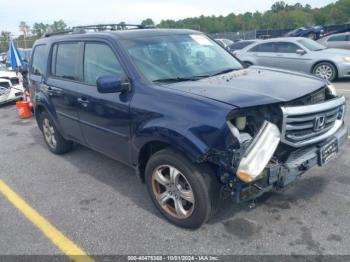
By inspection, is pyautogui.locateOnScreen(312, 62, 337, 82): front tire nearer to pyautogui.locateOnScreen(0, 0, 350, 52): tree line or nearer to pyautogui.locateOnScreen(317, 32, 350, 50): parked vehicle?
pyautogui.locateOnScreen(317, 32, 350, 50): parked vehicle

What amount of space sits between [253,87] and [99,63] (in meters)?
1.88

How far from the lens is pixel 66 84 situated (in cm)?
484

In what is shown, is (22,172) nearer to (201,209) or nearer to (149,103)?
(149,103)

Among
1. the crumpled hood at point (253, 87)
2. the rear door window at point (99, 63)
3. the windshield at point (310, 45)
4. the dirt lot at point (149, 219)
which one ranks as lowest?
the dirt lot at point (149, 219)

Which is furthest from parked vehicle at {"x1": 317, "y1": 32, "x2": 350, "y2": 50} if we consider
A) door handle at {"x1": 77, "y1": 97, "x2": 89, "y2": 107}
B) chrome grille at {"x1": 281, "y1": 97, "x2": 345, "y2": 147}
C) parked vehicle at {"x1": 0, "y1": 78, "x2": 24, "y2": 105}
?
door handle at {"x1": 77, "y1": 97, "x2": 89, "y2": 107}

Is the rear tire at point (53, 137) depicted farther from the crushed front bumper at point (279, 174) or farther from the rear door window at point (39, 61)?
the crushed front bumper at point (279, 174)

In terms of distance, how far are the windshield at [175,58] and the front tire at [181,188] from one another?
928 mm

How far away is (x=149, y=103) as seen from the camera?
3523 mm

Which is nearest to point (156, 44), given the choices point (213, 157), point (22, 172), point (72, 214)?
point (213, 157)

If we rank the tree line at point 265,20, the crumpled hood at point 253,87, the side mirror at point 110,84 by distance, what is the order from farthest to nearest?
the tree line at point 265,20, the side mirror at point 110,84, the crumpled hood at point 253,87

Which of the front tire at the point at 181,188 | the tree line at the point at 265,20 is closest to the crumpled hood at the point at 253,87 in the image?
the front tire at the point at 181,188

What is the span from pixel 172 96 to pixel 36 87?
3335mm

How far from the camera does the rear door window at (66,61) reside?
4707mm

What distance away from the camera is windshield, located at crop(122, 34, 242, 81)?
12.7ft
